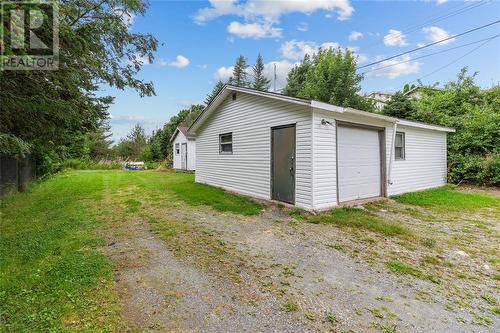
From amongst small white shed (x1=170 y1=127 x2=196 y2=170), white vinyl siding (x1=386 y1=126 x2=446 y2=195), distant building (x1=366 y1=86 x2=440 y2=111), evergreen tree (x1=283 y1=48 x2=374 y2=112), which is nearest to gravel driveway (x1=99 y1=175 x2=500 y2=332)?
white vinyl siding (x1=386 y1=126 x2=446 y2=195)

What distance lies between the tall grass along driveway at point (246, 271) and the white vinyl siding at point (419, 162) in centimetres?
254

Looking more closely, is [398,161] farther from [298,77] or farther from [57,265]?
[298,77]

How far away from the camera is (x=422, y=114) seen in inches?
532

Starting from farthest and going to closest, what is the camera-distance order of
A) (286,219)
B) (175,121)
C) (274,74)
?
(274,74)
(175,121)
(286,219)

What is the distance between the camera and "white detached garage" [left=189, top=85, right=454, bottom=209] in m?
6.49

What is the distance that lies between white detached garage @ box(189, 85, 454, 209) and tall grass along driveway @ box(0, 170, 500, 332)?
1.06 metres

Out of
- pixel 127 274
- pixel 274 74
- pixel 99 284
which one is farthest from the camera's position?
pixel 274 74

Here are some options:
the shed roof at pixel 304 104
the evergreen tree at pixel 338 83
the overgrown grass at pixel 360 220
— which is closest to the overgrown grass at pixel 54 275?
the overgrown grass at pixel 360 220

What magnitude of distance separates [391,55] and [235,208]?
45.3 feet

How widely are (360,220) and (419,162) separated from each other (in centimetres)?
572

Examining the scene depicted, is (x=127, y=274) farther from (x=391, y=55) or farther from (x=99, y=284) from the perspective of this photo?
(x=391, y=55)

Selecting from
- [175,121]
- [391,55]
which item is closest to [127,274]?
[391,55]

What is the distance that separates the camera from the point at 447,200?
807 centimetres

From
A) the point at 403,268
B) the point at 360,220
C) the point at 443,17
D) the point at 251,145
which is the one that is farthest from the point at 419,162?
the point at 443,17
